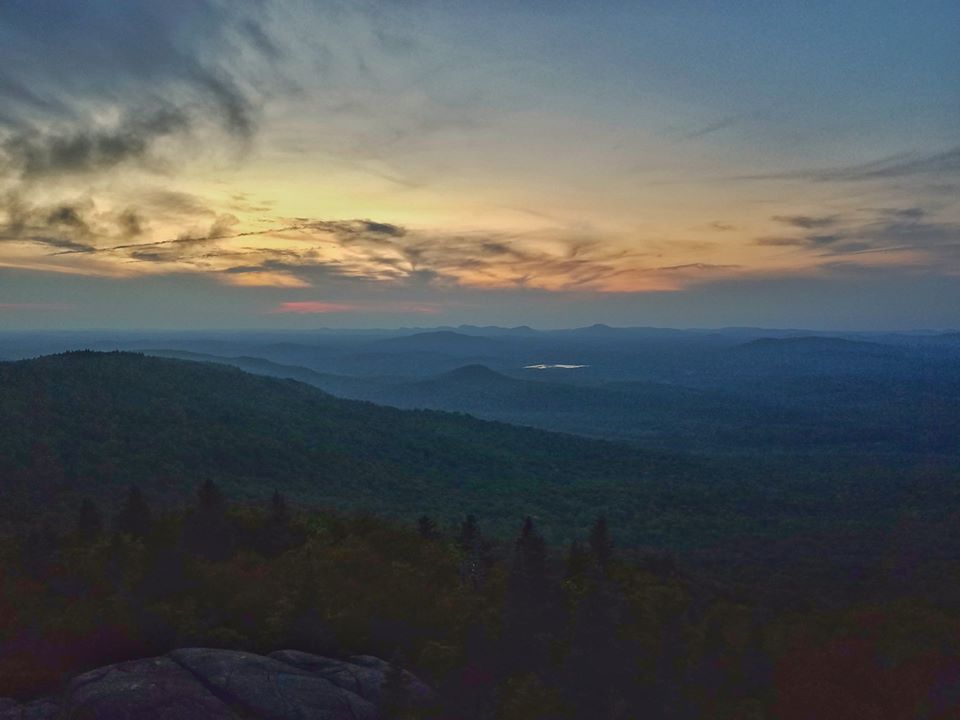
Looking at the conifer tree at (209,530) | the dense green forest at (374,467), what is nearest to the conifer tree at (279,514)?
the conifer tree at (209,530)

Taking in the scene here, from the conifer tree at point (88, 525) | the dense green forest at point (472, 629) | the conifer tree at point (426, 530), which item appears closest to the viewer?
the dense green forest at point (472, 629)

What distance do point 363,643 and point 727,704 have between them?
1876 cm

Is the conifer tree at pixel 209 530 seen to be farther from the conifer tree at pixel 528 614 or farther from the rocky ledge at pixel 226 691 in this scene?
the conifer tree at pixel 528 614

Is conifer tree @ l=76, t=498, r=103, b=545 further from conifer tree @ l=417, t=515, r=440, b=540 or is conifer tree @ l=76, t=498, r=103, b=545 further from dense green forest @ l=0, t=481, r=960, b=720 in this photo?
conifer tree @ l=417, t=515, r=440, b=540

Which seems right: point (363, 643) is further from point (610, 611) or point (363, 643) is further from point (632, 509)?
point (632, 509)

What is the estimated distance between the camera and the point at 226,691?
22.1 m

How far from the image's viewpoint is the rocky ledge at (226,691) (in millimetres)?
20281

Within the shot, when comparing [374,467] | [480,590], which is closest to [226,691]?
[480,590]

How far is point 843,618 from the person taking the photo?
42406 millimetres

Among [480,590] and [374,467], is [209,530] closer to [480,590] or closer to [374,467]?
[480,590]

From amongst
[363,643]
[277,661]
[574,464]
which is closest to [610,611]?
[363,643]

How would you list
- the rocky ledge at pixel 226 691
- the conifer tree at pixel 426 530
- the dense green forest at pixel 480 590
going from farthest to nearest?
the conifer tree at pixel 426 530
the dense green forest at pixel 480 590
the rocky ledge at pixel 226 691

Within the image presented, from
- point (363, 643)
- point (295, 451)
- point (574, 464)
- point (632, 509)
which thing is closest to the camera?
point (363, 643)

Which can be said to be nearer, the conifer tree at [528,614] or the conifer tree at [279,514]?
the conifer tree at [528,614]
